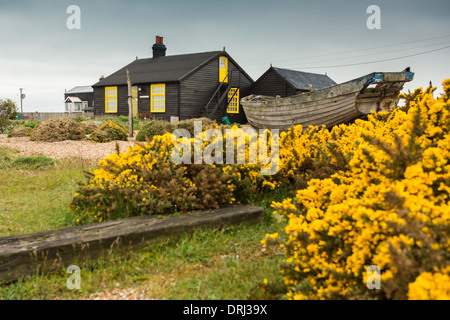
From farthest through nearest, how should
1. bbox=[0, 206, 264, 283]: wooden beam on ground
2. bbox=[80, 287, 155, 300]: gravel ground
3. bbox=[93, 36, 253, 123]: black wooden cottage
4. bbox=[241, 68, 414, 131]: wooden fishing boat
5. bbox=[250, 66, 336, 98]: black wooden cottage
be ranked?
bbox=[250, 66, 336, 98]: black wooden cottage, bbox=[93, 36, 253, 123]: black wooden cottage, bbox=[241, 68, 414, 131]: wooden fishing boat, bbox=[0, 206, 264, 283]: wooden beam on ground, bbox=[80, 287, 155, 300]: gravel ground

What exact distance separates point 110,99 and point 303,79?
51.3ft

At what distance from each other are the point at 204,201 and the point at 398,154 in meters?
2.31

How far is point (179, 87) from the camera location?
999 inches

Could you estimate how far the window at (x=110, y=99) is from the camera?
29.1 m

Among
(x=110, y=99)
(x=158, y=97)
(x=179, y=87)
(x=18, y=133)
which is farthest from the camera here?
(x=110, y=99)

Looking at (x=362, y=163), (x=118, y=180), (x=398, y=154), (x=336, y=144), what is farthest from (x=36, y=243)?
(x=336, y=144)

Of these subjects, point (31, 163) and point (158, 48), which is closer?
point (31, 163)

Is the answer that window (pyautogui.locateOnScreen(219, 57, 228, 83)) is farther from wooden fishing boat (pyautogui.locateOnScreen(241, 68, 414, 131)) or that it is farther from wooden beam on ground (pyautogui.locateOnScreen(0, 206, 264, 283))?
wooden beam on ground (pyautogui.locateOnScreen(0, 206, 264, 283))

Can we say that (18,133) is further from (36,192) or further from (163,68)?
(163,68)

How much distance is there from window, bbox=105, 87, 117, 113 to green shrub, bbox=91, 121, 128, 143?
1448 centimetres

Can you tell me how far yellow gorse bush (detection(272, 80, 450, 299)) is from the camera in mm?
1899

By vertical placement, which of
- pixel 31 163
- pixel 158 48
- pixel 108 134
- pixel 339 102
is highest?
pixel 158 48

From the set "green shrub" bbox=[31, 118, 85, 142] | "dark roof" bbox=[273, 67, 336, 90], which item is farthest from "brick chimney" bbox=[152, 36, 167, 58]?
"green shrub" bbox=[31, 118, 85, 142]

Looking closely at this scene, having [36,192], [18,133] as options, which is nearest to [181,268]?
→ [36,192]
